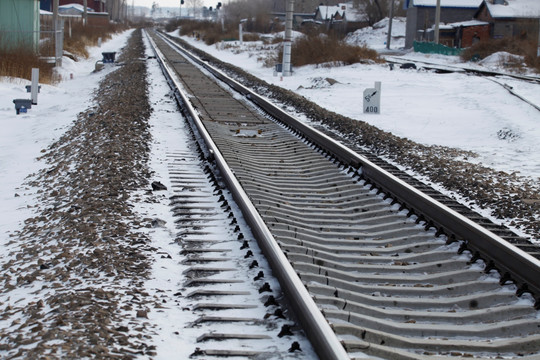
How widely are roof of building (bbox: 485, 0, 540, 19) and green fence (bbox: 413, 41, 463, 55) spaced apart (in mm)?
12786

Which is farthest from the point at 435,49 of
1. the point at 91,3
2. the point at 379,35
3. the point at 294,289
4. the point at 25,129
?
the point at 91,3

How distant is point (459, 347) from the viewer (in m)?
3.76

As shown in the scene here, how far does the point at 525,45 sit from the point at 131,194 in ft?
108

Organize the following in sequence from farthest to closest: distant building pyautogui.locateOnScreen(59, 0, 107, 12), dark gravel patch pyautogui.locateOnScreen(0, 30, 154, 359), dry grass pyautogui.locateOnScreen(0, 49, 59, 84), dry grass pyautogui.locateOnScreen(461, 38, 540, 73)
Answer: distant building pyautogui.locateOnScreen(59, 0, 107, 12)
dry grass pyautogui.locateOnScreen(461, 38, 540, 73)
dry grass pyautogui.locateOnScreen(0, 49, 59, 84)
dark gravel patch pyautogui.locateOnScreen(0, 30, 154, 359)

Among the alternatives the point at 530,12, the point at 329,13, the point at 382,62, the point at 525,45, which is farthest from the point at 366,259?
the point at 329,13

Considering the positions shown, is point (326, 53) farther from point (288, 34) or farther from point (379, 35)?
point (379, 35)

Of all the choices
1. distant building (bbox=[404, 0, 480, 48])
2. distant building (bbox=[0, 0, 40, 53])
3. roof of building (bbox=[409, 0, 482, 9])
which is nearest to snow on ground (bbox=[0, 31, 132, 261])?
distant building (bbox=[0, 0, 40, 53])

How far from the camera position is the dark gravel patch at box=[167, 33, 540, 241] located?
263 inches

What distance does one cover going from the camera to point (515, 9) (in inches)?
2295

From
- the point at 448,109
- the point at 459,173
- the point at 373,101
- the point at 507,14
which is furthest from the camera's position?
the point at 507,14

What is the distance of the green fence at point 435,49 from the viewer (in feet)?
150

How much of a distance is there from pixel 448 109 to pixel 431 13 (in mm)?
53268

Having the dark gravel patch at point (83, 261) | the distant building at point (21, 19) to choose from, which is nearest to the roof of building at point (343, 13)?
the distant building at point (21, 19)

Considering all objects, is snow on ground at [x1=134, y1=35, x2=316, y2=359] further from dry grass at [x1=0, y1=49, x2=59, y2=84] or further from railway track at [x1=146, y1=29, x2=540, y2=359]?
dry grass at [x1=0, y1=49, x2=59, y2=84]
